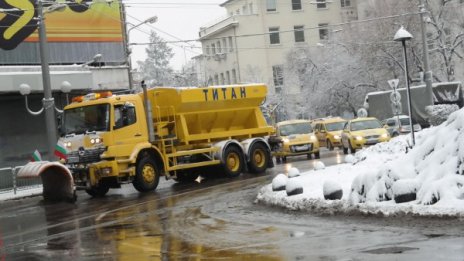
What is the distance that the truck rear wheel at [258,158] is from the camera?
966 inches

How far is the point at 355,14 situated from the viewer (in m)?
77.5

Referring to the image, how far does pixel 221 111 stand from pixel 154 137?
10.2ft

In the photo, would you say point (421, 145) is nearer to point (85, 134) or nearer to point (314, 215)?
point (314, 215)

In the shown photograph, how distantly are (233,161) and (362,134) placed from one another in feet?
28.8

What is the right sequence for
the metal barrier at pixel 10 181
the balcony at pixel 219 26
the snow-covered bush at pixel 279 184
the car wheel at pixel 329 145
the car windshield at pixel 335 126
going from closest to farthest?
the snow-covered bush at pixel 279 184 < the metal barrier at pixel 10 181 < the car wheel at pixel 329 145 < the car windshield at pixel 335 126 < the balcony at pixel 219 26

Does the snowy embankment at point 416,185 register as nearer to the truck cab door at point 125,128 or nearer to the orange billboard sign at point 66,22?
the truck cab door at point 125,128

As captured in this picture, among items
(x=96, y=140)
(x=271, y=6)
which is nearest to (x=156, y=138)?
(x=96, y=140)

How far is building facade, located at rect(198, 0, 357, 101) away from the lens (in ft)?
243

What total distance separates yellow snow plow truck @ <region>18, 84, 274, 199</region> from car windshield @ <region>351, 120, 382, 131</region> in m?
7.23

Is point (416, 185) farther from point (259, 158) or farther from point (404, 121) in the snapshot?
point (404, 121)

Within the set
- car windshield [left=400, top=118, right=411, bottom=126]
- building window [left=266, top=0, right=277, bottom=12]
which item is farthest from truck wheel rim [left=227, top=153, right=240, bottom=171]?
building window [left=266, top=0, right=277, bottom=12]

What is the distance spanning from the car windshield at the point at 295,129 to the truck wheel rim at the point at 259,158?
236 inches

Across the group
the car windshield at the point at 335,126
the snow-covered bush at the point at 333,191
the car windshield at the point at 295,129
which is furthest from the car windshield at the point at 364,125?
the snow-covered bush at the point at 333,191

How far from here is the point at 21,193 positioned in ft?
82.3
